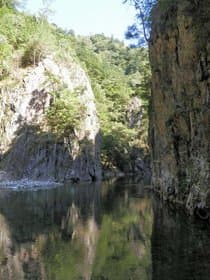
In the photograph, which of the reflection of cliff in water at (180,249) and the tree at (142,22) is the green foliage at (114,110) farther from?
the reflection of cliff in water at (180,249)

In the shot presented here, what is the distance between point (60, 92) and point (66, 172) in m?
9.44

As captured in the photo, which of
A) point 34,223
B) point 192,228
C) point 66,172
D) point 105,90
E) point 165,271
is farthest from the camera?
point 105,90

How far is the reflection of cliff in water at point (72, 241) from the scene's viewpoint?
37.1ft

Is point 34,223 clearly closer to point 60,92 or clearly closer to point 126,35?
point 126,35

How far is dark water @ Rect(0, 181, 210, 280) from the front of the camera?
11039mm

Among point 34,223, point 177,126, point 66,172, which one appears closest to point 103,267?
point 34,223

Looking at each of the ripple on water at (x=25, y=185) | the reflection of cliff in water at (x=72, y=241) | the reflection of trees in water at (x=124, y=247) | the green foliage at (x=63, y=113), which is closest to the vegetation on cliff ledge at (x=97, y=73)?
the green foliage at (x=63, y=113)

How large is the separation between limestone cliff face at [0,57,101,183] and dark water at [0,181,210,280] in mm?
25440

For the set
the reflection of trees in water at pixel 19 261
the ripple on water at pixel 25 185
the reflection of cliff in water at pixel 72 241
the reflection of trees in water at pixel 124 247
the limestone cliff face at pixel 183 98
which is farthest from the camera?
the ripple on water at pixel 25 185

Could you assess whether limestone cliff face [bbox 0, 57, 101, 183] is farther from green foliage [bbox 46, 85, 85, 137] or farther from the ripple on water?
the ripple on water

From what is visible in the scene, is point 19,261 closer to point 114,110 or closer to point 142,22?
point 142,22

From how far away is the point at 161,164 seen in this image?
32.9m

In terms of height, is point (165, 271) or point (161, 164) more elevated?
point (161, 164)

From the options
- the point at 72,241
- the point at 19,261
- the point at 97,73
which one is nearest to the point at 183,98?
the point at 72,241
